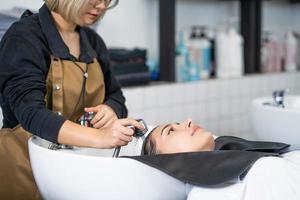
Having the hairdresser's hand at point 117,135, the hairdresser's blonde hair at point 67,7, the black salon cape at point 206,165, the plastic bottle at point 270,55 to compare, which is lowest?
the black salon cape at point 206,165

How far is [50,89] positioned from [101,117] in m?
0.15

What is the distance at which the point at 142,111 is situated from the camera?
2141 mm

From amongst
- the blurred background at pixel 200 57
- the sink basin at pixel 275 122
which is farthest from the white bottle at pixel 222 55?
the sink basin at pixel 275 122

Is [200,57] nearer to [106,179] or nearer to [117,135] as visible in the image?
[117,135]

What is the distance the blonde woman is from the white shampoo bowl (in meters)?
0.09

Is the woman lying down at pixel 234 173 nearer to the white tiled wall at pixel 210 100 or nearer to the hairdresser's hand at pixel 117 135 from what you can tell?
the hairdresser's hand at pixel 117 135

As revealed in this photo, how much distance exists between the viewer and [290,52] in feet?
9.55

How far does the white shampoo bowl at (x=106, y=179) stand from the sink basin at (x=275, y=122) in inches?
25.5

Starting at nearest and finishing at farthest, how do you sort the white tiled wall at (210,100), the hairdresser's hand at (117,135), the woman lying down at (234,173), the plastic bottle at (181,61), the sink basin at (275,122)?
the woman lying down at (234,173)
the hairdresser's hand at (117,135)
the sink basin at (275,122)
the white tiled wall at (210,100)
the plastic bottle at (181,61)

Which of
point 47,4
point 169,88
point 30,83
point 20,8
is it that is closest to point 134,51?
point 169,88

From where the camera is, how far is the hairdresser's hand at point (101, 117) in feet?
4.15

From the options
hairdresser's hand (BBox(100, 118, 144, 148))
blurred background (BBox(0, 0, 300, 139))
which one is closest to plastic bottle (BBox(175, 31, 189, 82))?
blurred background (BBox(0, 0, 300, 139))

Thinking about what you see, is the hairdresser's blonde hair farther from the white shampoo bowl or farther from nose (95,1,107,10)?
the white shampoo bowl

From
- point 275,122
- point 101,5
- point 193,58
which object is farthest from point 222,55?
point 101,5
